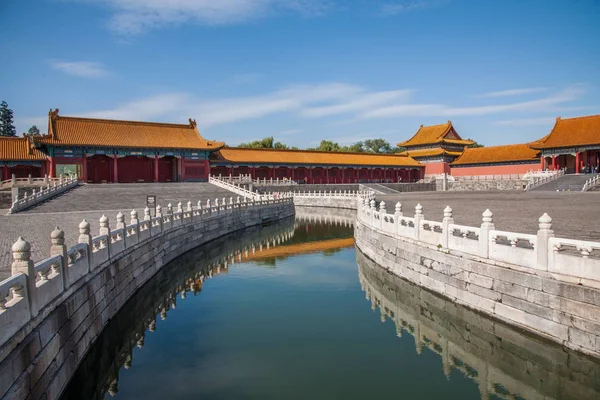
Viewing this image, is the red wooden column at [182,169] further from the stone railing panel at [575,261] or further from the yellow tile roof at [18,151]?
the stone railing panel at [575,261]

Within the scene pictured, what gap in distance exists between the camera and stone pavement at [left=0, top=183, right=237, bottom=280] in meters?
13.6

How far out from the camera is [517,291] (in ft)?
28.2

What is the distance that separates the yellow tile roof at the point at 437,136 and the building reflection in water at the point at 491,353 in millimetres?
52873

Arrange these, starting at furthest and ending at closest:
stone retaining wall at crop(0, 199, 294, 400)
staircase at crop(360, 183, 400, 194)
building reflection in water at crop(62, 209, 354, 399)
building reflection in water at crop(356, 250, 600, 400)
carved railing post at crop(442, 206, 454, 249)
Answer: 1. staircase at crop(360, 183, 400, 194)
2. carved railing post at crop(442, 206, 454, 249)
3. building reflection in water at crop(62, 209, 354, 399)
4. building reflection in water at crop(356, 250, 600, 400)
5. stone retaining wall at crop(0, 199, 294, 400)

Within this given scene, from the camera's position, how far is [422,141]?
63.3m

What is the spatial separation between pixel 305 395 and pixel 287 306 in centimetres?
495

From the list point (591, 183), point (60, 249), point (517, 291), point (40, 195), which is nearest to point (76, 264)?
point (60, 249)

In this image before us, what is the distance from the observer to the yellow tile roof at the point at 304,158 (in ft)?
159

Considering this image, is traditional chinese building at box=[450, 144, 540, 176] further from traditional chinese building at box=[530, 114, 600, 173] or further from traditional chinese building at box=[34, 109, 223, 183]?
traditional chinese building at box=[34, 109, 223, 183]

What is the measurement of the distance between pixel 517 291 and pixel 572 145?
137ft

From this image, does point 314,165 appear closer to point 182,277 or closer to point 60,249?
point 182,277

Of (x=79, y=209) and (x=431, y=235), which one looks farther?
(x=79, y=209)

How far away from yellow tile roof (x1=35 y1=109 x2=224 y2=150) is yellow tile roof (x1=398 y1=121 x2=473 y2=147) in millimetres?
31022

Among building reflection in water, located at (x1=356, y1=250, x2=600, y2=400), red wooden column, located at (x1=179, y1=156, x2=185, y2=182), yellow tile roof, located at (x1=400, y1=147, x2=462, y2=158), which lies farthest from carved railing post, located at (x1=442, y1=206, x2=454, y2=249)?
yellow tile roof, located at (x1=400, y1=147, x2=462, y2=158)
